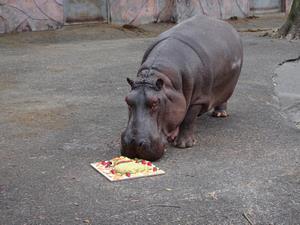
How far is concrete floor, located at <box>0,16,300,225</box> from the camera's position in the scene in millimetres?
3568

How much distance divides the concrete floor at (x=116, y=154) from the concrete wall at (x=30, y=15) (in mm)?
5204

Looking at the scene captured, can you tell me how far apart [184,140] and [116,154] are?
580mm

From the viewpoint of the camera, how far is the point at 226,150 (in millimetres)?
4809

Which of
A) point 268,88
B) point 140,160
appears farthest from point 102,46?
point 140,160

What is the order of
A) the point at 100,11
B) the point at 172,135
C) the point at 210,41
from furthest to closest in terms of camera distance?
the point at 100,11, the point at 210,41, the point at 172,135

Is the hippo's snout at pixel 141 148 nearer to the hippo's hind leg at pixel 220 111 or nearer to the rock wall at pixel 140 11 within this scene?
the hippo's hind leg at pixel 220 111

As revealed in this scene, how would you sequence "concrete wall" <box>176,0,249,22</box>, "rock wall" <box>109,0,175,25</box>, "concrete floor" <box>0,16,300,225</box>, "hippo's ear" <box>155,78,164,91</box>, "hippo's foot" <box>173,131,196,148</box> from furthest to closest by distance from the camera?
"concrete wall" <box>176,0,249,22</box>, "rock wall" <box>109,0,175,25</box>, "hippo's foot" <box>173,131,196,148</box>, "hippo's ear" <box>155,78,164,91</box>, "concrete floor" <box>0,16,300,225</box>

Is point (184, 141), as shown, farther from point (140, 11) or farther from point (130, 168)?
point (140, 11)

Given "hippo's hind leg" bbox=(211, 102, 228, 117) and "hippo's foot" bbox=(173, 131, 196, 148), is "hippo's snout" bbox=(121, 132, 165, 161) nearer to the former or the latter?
"hippo's foot" bbox=(173, 131, 196, 148)

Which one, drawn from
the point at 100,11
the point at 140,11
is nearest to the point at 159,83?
the point at 100,11

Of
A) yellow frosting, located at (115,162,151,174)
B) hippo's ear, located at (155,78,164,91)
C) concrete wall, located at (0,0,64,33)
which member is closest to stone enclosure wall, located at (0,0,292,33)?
concrete wall, located at (0,0,64,33)

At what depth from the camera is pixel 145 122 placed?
4.30 m

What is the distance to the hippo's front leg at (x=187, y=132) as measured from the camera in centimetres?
486

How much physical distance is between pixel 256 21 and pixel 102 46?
6.46 metres
